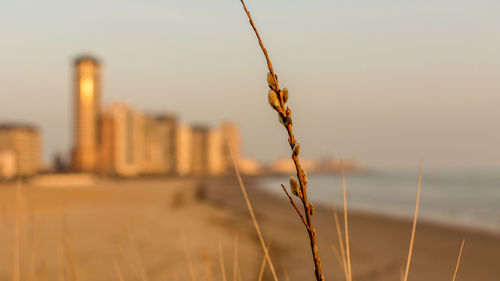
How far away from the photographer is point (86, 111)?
309ft

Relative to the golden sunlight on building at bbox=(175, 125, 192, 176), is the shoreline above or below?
Result: above

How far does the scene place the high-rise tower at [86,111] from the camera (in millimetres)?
91000

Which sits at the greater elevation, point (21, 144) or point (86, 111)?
point (86, 111)

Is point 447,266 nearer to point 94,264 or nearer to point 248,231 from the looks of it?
point 248,231

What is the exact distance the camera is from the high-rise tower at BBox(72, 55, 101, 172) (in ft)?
299

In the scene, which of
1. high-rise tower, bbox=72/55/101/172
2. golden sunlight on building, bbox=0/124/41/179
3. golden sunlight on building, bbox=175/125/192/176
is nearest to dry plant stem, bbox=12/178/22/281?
golden sunlight on building, bbox=0/124/41/179

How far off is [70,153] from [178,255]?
94280 mm

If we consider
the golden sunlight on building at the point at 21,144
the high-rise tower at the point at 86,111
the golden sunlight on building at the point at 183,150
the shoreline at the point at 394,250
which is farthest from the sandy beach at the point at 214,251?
the golden sunlight on building at the point at 183,150

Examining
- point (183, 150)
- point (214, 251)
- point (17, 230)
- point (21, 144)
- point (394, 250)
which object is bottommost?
point (183, 150)

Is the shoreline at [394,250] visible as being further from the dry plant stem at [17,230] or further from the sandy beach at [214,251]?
the dry plant stem at [17,230]

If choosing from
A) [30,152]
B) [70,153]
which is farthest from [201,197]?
[70,153]

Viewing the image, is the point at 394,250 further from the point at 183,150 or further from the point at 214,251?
the point at 183,150

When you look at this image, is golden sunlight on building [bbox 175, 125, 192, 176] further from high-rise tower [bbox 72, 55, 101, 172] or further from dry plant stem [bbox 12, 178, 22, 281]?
dry plant stem [bbox 12, 178, 22, 281]

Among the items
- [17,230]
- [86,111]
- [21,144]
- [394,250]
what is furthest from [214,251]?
[86,111]
